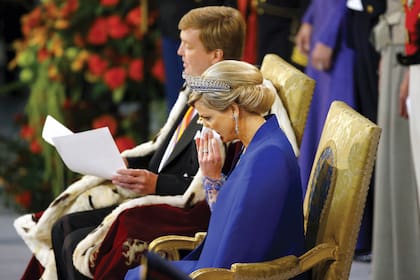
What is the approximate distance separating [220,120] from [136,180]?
79cm

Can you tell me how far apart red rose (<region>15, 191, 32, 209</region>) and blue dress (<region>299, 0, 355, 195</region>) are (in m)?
1.71

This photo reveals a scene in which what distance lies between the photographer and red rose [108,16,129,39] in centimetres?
658

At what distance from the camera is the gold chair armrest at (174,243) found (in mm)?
3562

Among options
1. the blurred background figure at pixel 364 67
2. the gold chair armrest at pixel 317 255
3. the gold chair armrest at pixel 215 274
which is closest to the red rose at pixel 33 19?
the blurred background figure at pixel 364 67

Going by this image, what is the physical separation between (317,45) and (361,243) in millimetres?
959

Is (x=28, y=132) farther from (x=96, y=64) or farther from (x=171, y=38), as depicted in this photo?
(x=171, y=38)

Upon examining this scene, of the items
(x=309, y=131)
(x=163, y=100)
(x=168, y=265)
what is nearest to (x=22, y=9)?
(x=163, y=100)

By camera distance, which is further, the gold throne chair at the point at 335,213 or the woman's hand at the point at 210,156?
the woman's hand at the point at 210,156

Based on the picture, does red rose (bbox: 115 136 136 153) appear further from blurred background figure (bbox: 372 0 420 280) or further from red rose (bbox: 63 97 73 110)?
blurred background figure (bbox: 372 0 420 280)

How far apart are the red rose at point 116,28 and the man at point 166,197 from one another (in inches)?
93.6

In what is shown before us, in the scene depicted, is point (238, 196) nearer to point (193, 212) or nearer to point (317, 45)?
point (193, 212)

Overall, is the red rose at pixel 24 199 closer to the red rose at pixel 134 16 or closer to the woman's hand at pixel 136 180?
the red rose at pixel 134 16

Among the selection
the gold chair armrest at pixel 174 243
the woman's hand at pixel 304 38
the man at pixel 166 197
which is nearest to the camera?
the gold chair armrest at pixel 174 243

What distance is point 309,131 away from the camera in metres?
5.72
